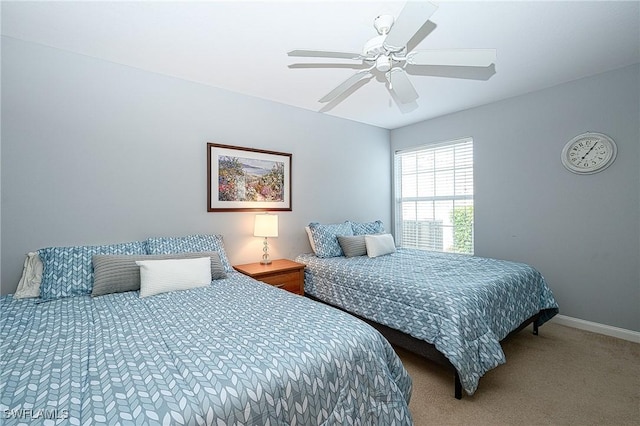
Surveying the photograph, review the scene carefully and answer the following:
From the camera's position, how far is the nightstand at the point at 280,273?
2.84m

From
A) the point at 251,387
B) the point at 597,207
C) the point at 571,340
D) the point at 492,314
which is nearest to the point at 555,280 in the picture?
the point at 571,340

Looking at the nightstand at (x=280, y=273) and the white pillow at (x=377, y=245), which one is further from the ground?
the white pillow at (x=377, y=245)

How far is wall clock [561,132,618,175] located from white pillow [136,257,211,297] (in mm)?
3670

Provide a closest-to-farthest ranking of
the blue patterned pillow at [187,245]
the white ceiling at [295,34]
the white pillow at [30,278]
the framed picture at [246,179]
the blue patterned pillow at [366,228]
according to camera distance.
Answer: the white ceiling at [295,34], the white pillow at [30,278], the blue patterned pillow at [187,245], the framed picture at [246,179], the blue patterned pillow at [366,228]

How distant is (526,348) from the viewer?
2.57 m

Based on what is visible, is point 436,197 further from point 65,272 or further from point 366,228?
point 65,272

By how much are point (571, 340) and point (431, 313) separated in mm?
1789

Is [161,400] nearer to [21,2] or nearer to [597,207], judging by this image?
[21,2]

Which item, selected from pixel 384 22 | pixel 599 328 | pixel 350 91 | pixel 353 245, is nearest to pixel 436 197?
pixel 353 245

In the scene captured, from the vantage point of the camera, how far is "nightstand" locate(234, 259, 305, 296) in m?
2.84

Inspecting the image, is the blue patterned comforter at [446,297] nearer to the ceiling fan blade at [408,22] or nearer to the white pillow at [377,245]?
the white pillow at [377,245]

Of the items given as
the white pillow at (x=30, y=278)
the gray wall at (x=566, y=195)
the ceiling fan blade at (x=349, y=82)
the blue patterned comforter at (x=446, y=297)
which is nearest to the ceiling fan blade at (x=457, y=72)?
the ceiling fan blade at (x=349, y=82)

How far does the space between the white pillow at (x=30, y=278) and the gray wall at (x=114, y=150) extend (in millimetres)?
140

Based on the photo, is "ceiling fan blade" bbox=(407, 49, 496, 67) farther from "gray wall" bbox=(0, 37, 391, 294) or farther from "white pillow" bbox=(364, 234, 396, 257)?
"white pillow" bbox=(364, 234, 396, 257)
